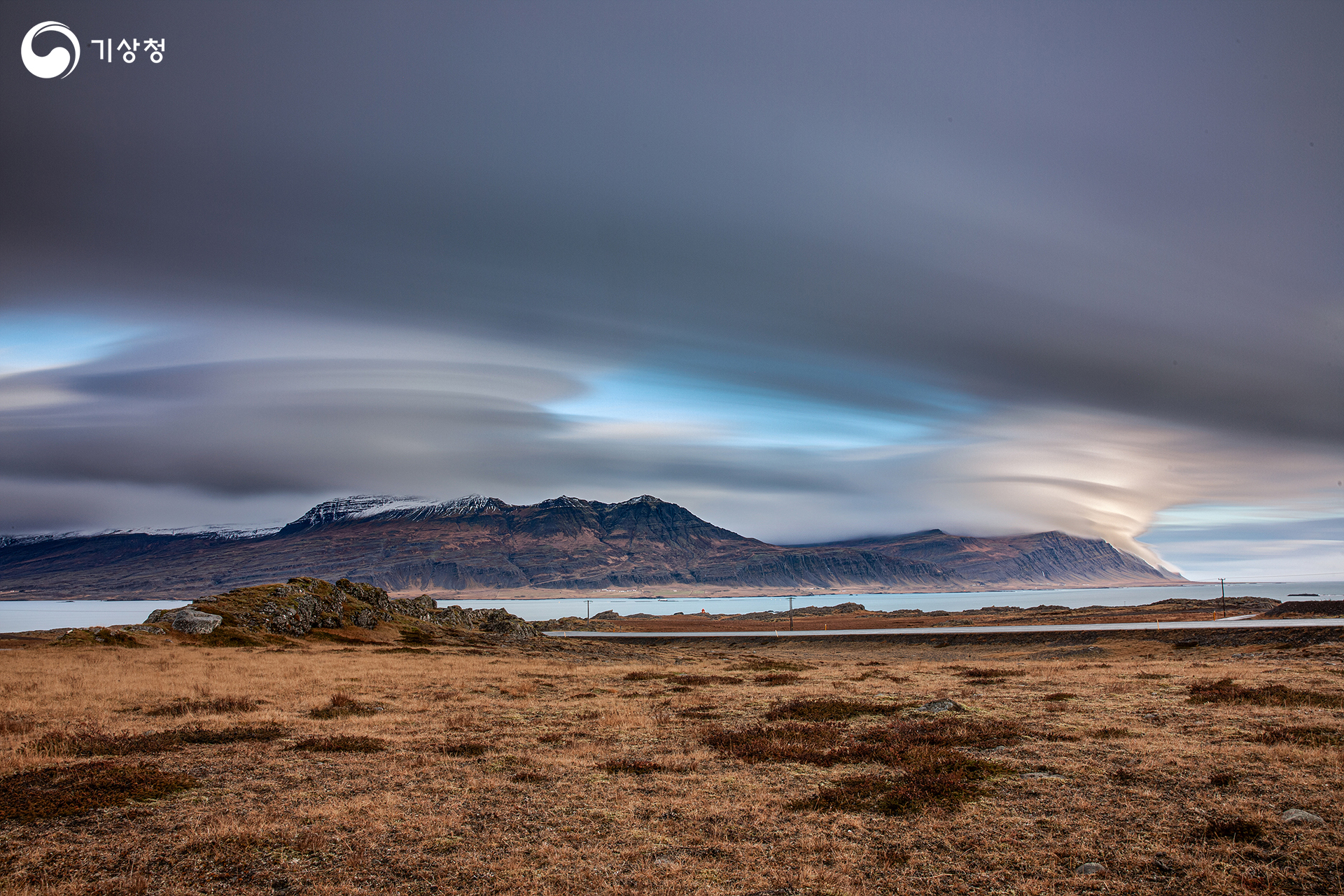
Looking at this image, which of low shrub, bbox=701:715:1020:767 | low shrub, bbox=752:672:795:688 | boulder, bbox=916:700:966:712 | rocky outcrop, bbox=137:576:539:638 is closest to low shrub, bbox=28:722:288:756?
low shrub, bbox=701:715:1020:767

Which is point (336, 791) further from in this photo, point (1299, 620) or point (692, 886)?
point (1299, 620)

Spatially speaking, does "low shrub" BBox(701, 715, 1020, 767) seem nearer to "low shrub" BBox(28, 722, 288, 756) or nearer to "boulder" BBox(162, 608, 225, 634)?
"low shrub" BBox(28, 722, 288, 756)

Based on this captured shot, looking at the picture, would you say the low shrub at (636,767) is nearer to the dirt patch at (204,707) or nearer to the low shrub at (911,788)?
the low shrub at (911,788)

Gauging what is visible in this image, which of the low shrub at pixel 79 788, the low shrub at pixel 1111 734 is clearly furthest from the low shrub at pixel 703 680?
the low shrub at pixel 79 788

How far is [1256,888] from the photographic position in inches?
383

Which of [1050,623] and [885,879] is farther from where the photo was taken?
→ [1050,623]

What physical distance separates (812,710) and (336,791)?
620 inches

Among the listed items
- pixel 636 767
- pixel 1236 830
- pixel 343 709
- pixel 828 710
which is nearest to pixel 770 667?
pixel 828 710

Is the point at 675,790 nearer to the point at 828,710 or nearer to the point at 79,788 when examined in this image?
the point at 828,710

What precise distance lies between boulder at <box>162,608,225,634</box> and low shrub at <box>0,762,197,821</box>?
1907 inches

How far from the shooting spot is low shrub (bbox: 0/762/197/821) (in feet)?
44.4

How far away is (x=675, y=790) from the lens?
15.3 m

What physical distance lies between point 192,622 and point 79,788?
51.9 m

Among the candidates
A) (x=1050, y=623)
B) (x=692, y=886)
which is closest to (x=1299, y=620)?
(x=1050, y=623)
